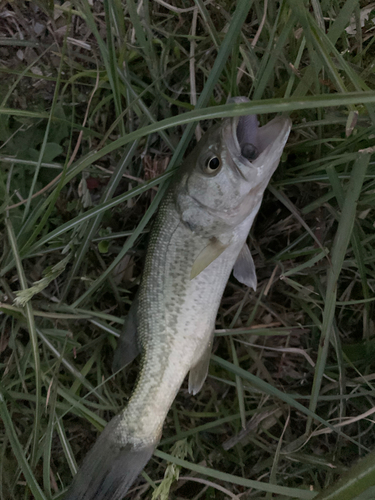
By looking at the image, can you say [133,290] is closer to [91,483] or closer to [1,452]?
[91,483]

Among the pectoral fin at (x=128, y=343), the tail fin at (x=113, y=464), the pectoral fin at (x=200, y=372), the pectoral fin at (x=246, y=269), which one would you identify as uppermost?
the pectoral fin at (x=246, y=269)

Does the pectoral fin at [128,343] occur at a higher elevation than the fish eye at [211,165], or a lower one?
lower

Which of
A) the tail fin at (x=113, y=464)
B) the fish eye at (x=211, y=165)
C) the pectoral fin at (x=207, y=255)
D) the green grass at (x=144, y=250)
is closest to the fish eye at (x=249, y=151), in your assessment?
the fish eye at (x=211, y=165)

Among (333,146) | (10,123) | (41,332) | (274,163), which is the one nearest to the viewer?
(274,163)

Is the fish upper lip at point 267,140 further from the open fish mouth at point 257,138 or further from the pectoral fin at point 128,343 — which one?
the pectoral fin at point 128,343

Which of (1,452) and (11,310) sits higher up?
(11,310)

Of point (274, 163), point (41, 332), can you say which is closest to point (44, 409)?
point (41, 332)

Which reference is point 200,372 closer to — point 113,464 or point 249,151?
point 113,464

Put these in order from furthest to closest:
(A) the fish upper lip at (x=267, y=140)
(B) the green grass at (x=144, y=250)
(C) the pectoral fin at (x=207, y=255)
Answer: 1. (B) the green grass at (x=144, y=250)
2. (C) the pectoral fin at (x=207, y=255)
3. (A) the fish upper lip at (x=267, y=140)
